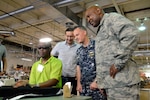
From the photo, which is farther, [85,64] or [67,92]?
[85,64]

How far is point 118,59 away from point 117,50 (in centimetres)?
9

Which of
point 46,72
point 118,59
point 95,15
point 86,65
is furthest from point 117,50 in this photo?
point 46,72

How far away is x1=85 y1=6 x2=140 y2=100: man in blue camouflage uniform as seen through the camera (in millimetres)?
1491

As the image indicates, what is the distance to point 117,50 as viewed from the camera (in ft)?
5.06

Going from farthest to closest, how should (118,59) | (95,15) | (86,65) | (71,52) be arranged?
(71,52)
(86,65)
(95,15)
(118,59)

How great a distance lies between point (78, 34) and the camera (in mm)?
2363

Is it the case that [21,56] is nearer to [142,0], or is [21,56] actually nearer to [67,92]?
[142,0]

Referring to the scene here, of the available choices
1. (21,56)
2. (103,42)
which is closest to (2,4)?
(103,42)

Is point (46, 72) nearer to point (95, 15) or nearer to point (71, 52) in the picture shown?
point (71, 52)

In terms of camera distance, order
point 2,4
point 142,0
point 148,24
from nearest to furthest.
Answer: point 142,0 → point 2,4 → point 148,24

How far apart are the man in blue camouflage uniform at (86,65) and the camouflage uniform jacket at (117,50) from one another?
0.47 meters

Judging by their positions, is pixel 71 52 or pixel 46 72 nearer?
pixel 46 72

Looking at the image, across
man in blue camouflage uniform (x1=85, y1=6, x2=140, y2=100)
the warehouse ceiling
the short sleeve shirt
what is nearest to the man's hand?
man in blue camouflage uniform (x1=85, y1=6, x2=140, y2=100)

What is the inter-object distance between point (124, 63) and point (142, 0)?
344 cm
